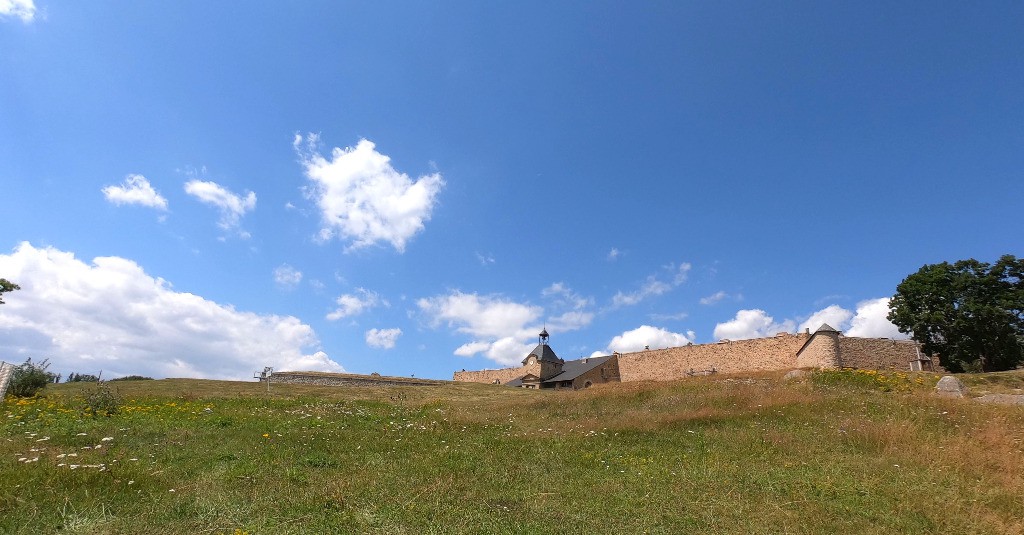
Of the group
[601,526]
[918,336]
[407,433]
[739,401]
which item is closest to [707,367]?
[918,336]

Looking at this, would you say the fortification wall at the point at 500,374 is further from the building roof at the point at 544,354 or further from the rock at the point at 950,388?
the rock at the point at 950,388

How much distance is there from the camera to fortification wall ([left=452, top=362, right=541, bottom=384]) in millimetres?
82812

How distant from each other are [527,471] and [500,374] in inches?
3294

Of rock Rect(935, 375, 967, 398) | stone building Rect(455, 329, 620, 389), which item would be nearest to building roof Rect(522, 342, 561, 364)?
stone building Rect(455, 329, 620, 389)

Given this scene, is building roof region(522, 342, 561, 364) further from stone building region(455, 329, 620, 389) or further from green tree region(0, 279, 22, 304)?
green tree region(0, 279, 22, 304)

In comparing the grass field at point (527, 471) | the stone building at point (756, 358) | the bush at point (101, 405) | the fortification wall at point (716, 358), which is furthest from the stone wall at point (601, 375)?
the bush at point (101, 405)

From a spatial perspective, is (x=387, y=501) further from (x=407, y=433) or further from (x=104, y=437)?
(x=104, y=437)

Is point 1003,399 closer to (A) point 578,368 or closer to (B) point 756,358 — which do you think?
(B) point 756,358

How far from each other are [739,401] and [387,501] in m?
15.2

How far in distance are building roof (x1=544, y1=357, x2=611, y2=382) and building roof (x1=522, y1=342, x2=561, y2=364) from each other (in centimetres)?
290

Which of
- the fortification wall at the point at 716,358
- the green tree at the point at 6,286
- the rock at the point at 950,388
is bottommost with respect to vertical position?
the rock at the point at 950,388

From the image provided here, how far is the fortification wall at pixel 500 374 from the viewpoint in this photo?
82812 mm

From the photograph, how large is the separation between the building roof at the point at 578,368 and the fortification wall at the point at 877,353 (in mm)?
32670

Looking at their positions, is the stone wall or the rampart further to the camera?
the stone wall
